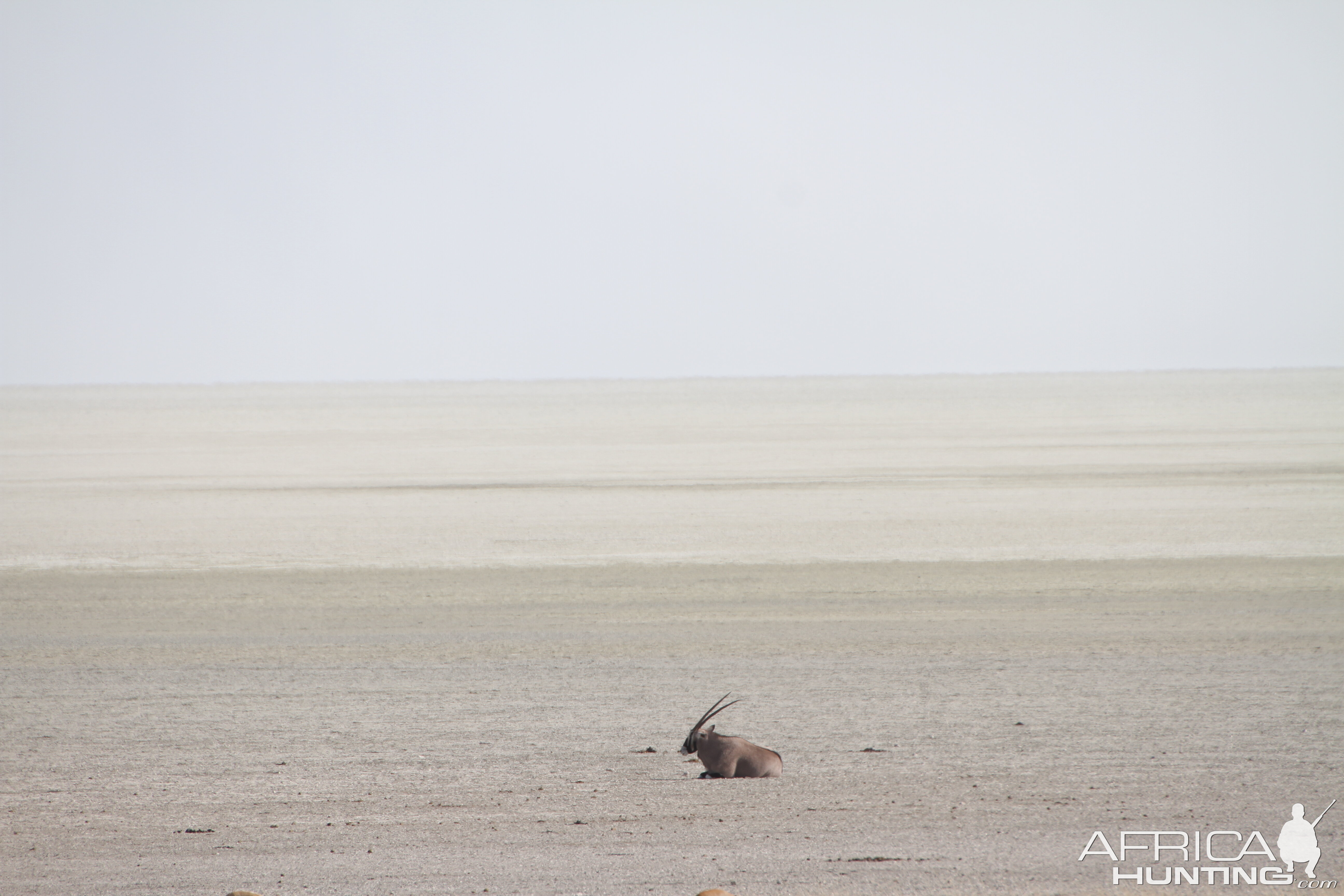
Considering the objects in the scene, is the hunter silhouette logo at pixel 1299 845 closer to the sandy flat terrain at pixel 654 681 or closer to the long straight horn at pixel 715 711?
the sandy flat terrain at pixel 654 681

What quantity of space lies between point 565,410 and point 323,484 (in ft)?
190

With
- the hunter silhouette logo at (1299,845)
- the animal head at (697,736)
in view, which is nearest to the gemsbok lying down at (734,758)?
the animal head at (697,736)

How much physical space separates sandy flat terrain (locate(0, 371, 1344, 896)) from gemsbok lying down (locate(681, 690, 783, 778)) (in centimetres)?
11

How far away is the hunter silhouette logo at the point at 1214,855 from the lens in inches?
256

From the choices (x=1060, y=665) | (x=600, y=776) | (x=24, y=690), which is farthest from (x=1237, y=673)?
(x=24, y=690)

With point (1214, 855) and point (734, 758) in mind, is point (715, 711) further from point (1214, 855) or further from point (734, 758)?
point (1214, 855)

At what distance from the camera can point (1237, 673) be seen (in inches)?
439

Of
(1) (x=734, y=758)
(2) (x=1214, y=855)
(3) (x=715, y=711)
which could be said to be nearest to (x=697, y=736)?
(1) (x=734, y=758)

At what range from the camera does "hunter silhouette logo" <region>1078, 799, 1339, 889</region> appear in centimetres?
650

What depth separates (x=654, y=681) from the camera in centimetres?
1127

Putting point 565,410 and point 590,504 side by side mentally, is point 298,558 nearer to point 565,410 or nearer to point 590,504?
point 590,504

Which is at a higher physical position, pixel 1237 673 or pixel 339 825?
pixel 1237 673

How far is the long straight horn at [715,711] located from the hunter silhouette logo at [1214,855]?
8.53ft

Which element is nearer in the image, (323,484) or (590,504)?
(590,504)
